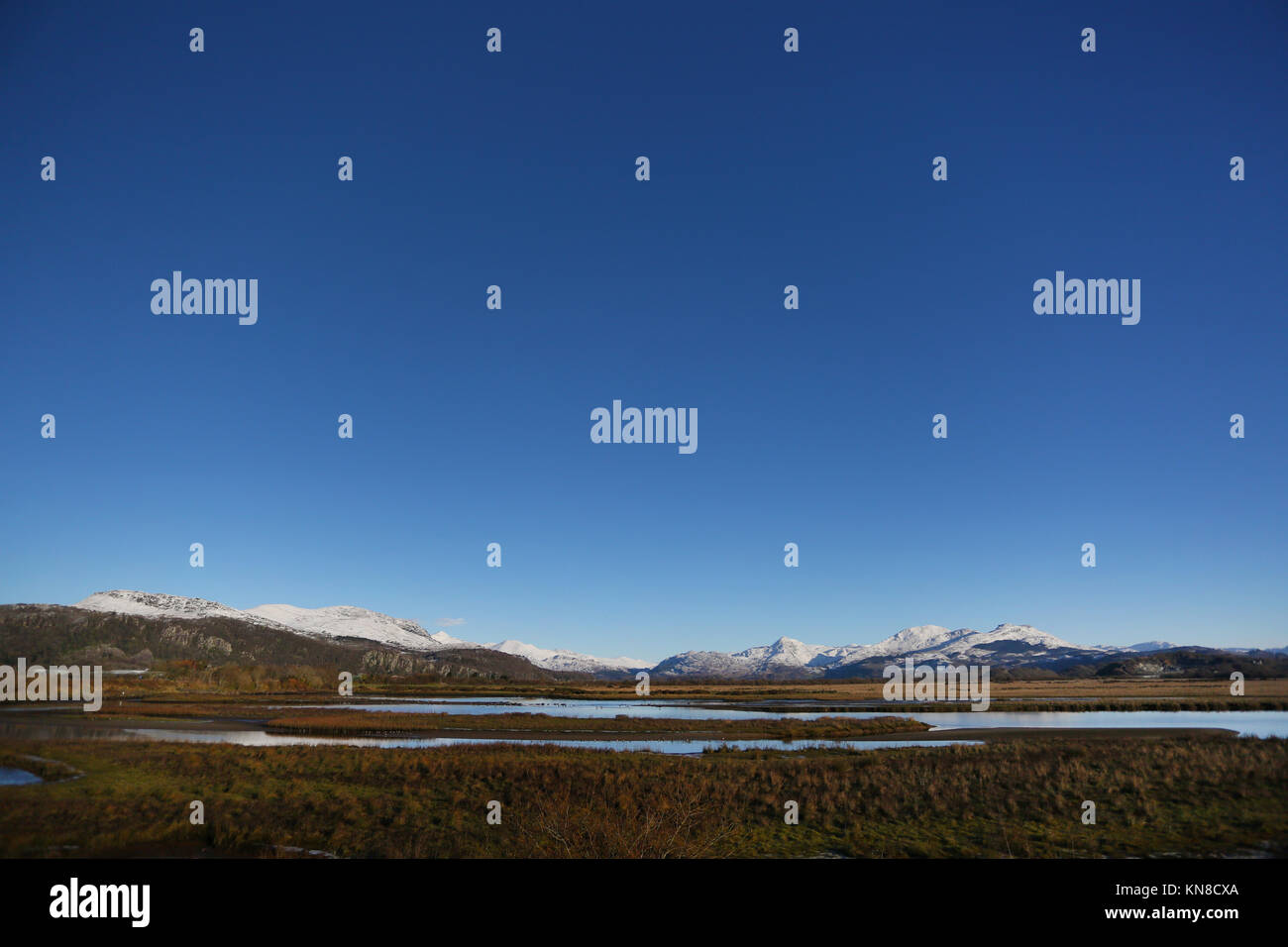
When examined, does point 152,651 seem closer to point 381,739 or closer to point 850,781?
point 381,739

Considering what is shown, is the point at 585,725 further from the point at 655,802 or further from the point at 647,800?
the point at 655,802

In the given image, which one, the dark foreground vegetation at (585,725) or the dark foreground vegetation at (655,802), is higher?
the dark foreground vegetation at (655,802)

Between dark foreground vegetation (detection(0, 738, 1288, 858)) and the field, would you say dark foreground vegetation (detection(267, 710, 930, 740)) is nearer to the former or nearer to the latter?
the field

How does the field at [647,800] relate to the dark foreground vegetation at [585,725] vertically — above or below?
above

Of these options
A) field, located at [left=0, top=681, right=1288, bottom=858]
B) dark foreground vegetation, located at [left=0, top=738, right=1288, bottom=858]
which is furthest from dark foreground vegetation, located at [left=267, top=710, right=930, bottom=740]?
dark foreground vegetation, located at [left=0, top=738, right=1288, bottom=858]

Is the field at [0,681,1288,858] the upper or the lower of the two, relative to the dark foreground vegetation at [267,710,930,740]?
upper

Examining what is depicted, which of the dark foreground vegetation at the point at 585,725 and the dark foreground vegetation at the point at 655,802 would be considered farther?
the dark foreground vegetation at the point at 585,725

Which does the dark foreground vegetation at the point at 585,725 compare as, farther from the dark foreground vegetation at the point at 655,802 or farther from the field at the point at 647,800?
A: the dark foreground vegetation at the point at 655,802

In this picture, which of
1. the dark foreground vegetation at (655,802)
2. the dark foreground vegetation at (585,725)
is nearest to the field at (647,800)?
the dark foreground vegetation at (655,802)
